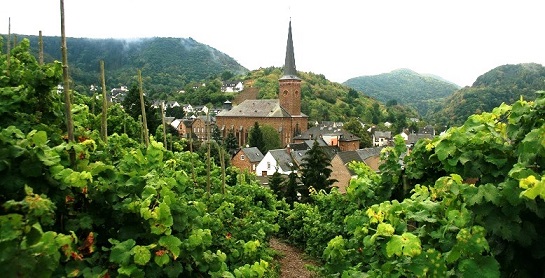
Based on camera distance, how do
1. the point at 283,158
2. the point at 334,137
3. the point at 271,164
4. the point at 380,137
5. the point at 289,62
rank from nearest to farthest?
the point at 271,164 < the point at 283,158 < the point at 334,137 < the point at 289,62 < the point at 380,137

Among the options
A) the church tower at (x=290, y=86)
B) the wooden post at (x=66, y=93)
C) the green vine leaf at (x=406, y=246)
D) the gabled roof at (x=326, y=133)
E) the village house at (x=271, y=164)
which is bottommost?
the village house at (x=271, y=164)

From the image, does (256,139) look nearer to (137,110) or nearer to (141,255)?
(137,110)

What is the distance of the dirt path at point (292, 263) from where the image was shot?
45.4 feet

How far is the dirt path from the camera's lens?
1384 cm

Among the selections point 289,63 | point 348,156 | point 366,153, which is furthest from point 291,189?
point 289,63

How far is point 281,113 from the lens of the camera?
78438 millimetres

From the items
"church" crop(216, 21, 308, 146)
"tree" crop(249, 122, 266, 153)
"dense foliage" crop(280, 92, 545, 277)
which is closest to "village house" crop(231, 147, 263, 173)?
"tree" crop(249, 122, 266, 153)

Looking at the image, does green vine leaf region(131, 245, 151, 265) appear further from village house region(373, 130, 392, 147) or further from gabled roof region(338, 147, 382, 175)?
village house region(373, 130, 392, 147)

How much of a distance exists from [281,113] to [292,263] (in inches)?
2491

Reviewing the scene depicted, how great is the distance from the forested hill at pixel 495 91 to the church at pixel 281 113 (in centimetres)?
4398

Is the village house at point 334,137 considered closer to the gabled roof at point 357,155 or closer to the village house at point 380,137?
the gabled roof at point 357,155

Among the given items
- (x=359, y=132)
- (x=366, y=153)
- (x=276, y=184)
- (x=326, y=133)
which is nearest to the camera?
(x=276, y=184)

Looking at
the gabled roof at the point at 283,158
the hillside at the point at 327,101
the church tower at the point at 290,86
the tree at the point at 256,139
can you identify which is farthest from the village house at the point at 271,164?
the hillside at the point at 327,101

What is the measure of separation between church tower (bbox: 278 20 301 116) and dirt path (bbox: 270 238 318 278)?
191ft
